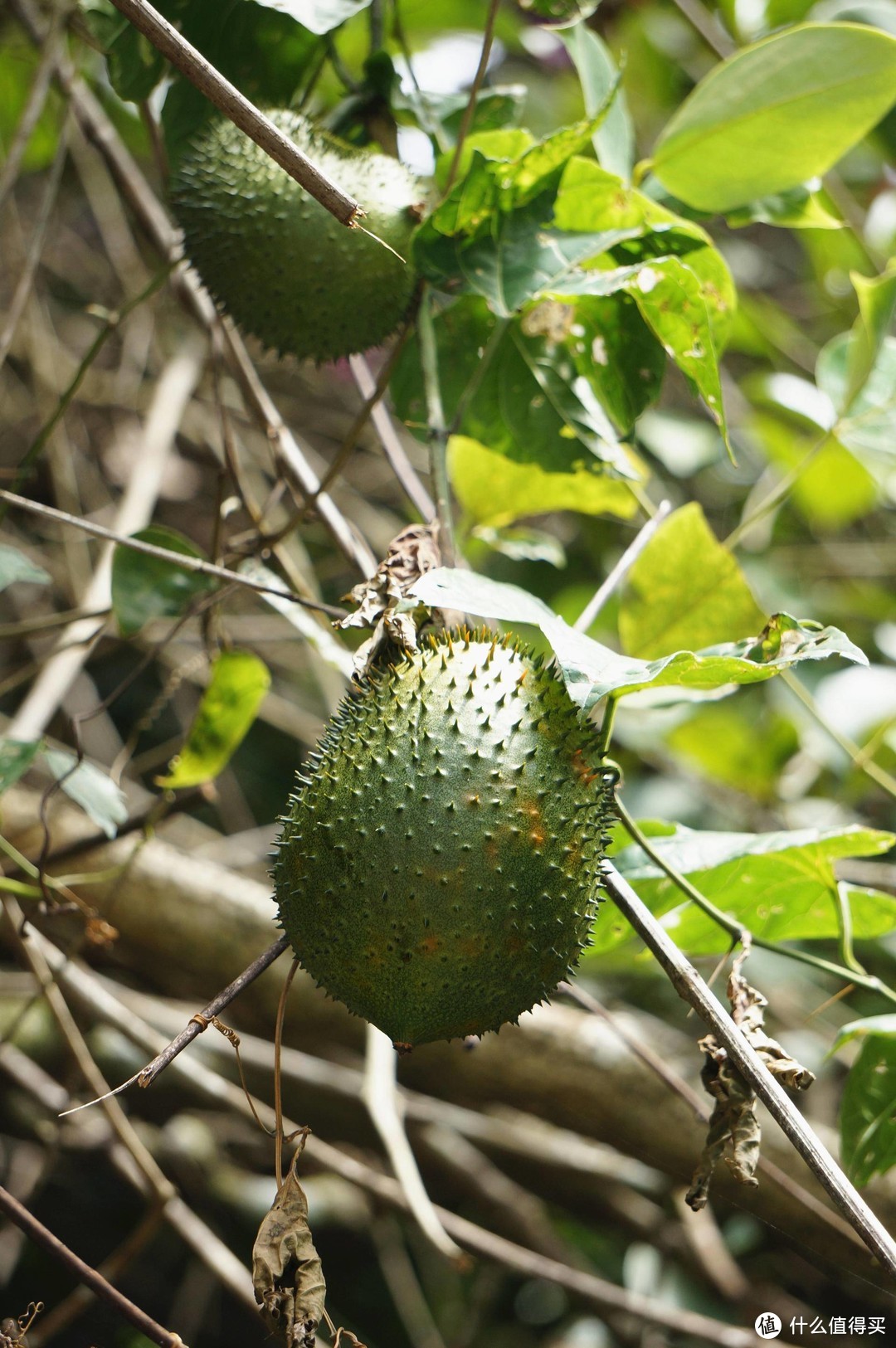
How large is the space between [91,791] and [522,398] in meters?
0.69

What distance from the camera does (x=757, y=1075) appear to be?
0.80 metres

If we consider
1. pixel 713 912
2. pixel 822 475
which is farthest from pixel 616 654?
pixel 822 475

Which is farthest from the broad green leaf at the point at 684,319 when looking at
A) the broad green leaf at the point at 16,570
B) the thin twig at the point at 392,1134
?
the thin twig at the point at 392,1134

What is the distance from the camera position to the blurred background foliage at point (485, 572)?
51.3 inches

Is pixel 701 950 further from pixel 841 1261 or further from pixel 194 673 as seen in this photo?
pixel 194 673

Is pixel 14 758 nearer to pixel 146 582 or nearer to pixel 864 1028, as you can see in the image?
pixel 146 582

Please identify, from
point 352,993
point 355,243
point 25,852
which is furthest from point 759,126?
point 25,852

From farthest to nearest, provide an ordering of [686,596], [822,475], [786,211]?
[822,475], [686,596], [786,211]

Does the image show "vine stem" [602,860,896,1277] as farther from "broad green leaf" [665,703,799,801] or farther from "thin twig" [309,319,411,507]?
"broad green leaf" [665,703,799,801]

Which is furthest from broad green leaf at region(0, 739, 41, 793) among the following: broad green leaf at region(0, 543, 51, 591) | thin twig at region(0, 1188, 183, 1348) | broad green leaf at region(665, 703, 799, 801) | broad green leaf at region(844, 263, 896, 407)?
broad green leaf at region(665, 703, 799, 801)

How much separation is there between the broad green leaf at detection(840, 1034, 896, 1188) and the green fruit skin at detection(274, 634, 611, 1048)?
0.46 meters

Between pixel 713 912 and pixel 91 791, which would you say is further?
pixel 91 791

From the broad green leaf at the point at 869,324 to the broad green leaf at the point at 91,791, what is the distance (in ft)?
3.57

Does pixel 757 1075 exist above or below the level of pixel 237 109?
below
